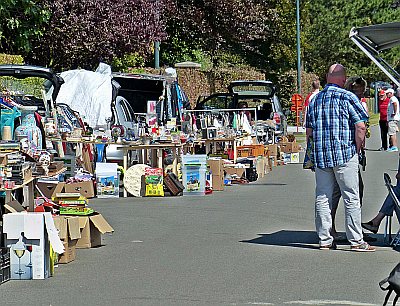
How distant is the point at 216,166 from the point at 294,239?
632cm

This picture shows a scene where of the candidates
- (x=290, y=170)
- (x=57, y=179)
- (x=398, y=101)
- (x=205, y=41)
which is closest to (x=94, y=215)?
(x=57, y=179)

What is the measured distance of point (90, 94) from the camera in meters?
20.9

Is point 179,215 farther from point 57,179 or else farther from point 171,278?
point 171,278

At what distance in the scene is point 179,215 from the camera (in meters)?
14.8

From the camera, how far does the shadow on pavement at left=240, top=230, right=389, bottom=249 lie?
38.9 ft

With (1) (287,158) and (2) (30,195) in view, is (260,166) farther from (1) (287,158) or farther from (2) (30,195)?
(2) (30,195)

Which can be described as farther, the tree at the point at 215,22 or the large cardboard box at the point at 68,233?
the tree at the point at 215,22

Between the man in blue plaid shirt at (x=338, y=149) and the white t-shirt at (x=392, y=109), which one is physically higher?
the white t-shirt at (x=392, y=109)

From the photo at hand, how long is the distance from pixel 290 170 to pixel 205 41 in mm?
13853

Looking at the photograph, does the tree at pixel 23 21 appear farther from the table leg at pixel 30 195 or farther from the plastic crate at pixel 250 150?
the table leg at pixel 30 195

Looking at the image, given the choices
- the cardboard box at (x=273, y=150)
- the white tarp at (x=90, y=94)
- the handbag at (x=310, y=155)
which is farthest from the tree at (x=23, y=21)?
the handbag at (x=310, y=155)

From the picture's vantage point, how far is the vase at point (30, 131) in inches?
553

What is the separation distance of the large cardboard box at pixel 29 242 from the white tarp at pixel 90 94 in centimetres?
981

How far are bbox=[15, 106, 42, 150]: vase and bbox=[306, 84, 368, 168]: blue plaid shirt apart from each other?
4160 mm
